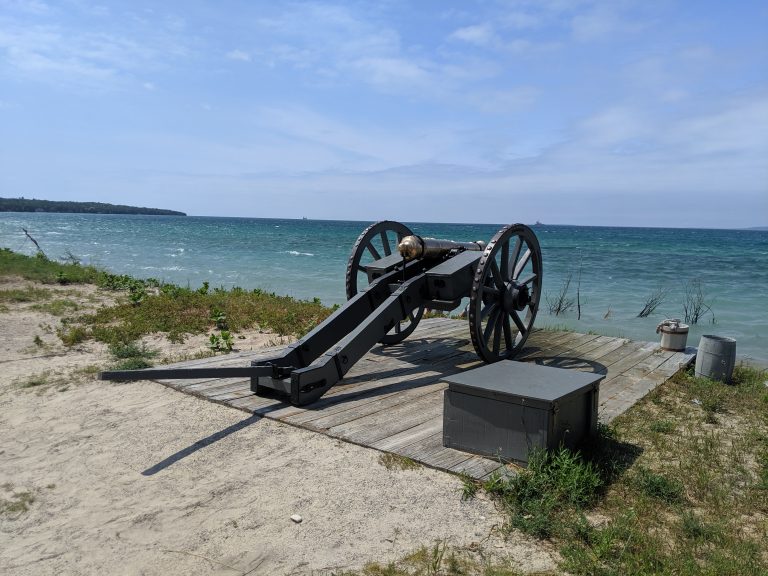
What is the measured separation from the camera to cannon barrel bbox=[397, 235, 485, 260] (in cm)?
607

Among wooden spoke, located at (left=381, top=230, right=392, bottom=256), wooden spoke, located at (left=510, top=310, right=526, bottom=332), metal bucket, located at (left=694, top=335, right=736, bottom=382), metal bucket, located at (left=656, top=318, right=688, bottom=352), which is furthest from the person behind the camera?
metal bucket, located at (left=656, top=318, right=688, bottom=352)

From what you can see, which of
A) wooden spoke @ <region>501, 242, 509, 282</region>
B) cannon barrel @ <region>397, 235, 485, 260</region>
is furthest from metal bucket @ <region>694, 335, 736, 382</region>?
cannon barrel @ <region>397, 235, 485, 260</region>

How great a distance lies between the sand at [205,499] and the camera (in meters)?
3.02

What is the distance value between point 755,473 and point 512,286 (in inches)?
110

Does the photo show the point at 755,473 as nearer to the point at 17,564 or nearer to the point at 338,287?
the point at 17,564

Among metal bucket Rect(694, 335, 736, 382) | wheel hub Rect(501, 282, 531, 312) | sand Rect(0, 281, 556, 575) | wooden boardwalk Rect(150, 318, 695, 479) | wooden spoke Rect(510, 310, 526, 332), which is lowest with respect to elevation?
sand Rect(0, 281, 556, 575)

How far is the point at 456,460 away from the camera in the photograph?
399 centimetres

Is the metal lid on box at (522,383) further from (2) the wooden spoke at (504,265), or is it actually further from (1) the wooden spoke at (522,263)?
(1) the wooden spoke at (522,263)

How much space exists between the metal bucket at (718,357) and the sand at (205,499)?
391 centimetres

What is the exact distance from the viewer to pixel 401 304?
5.72m

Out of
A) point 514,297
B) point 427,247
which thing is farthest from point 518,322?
point 427,247

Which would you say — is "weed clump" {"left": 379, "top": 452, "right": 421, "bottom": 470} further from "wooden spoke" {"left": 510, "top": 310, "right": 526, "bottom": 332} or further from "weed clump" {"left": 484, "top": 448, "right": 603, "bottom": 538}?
"wooden spoke" {"left": 510, "top": 310, "right": 526, "bottom": 332}

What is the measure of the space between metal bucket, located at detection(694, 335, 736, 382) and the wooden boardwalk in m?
0.31

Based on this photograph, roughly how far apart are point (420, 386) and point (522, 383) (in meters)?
1.74
